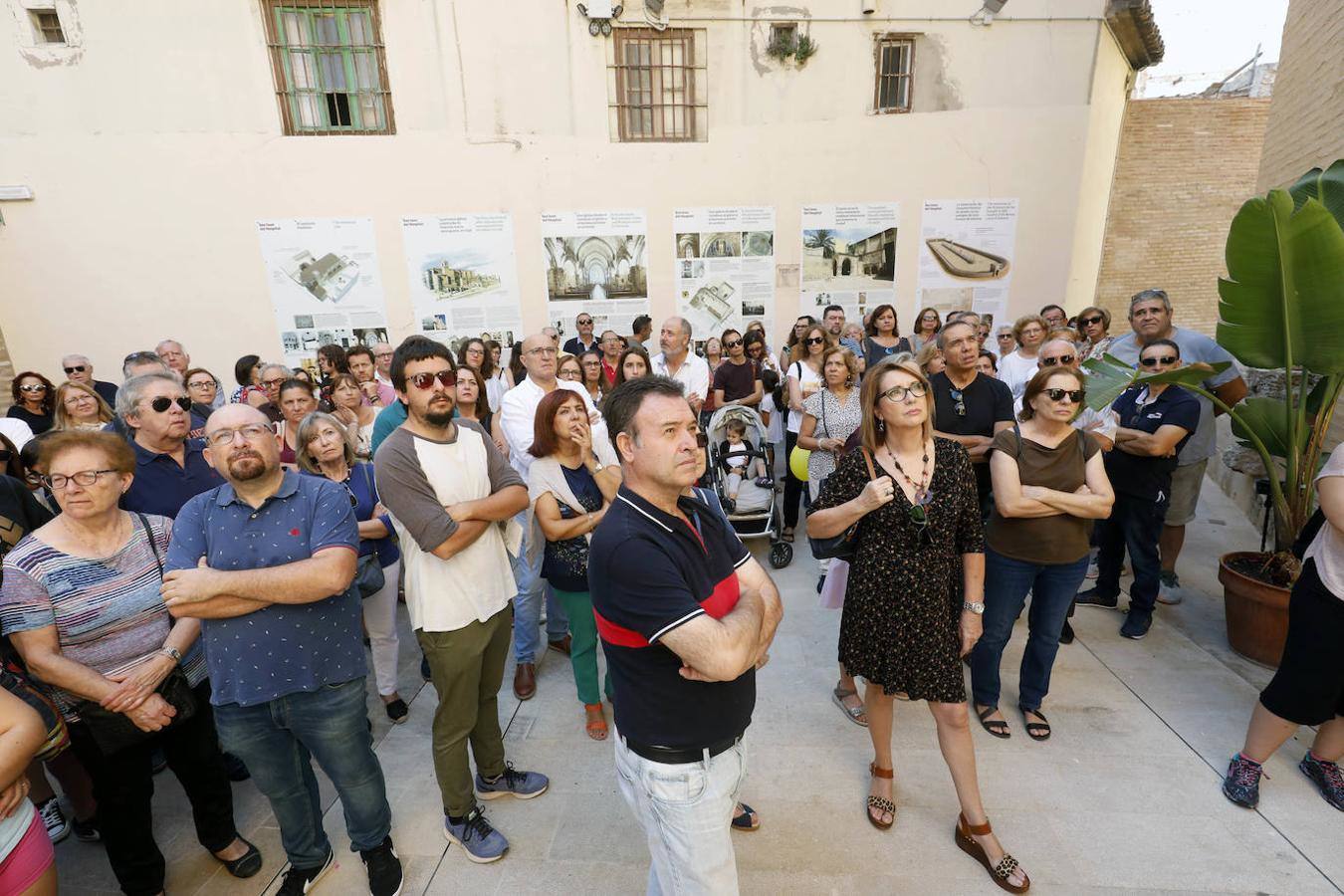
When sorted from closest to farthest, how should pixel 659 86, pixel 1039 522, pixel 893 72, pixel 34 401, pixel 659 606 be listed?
pixel 659 606 → pixel 1039 522 → pixel 34 401 → pixel 659 86 → pixel 893 72

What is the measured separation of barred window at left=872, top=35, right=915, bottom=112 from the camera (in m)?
8.55

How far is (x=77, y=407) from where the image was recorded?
13.1 feet

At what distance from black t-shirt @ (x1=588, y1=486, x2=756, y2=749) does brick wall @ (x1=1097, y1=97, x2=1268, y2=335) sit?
47.9ft

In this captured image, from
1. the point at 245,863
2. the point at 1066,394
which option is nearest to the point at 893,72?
the point at 1066,394

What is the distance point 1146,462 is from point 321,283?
10.1m

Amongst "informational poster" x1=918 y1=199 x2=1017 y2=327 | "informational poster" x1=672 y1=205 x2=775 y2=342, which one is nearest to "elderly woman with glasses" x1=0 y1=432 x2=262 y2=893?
"informational poster" x1=672 y1=205 x2=775 y2=342

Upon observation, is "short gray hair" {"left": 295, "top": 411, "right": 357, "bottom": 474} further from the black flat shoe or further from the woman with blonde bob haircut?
the woman with blonde bob haircut

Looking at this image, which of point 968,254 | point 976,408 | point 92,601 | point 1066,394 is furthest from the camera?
point 968,254

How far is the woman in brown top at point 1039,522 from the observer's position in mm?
2906

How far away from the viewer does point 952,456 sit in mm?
2557

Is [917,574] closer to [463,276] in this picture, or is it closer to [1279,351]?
[1279,351]

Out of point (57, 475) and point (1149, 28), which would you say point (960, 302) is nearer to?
point (1149, 28)

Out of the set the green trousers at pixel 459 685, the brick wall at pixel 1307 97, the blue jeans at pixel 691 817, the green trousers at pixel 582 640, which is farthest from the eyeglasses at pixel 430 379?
the brick wall at pixel 1307 97

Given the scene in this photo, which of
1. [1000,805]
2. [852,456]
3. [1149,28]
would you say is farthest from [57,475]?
[1149,28]
